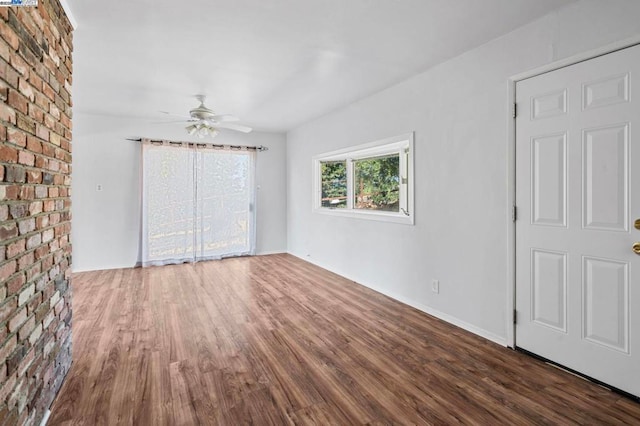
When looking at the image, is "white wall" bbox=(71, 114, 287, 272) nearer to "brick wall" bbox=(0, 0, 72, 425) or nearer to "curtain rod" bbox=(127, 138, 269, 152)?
Answer: "curtain rod" bbox=(127, 138, 269, 152)

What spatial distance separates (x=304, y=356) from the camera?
2.42 metres

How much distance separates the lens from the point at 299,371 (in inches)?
87.0

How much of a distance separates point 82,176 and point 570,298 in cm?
612

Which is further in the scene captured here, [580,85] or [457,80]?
[457,80]

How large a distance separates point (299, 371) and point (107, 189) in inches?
180

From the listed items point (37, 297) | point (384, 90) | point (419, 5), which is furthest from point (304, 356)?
point (384, 90)

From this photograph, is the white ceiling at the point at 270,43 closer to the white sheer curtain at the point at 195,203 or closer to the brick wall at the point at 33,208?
the brick wall at the point at 33,208

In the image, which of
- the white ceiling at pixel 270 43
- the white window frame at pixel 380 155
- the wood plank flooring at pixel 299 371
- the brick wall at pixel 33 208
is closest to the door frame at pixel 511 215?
the wood plank flooring at pixel 299 371

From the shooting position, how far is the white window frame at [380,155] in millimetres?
3585

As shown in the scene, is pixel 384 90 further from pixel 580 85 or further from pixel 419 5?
pixel 580 85

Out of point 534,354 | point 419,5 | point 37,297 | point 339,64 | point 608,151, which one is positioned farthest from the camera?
point 339,64

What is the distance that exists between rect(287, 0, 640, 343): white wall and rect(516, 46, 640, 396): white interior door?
0.15 metres

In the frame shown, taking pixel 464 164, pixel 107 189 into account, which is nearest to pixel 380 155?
pixel 464 164

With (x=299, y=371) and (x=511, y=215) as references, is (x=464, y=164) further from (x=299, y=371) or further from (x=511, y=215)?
(x=299, y=371)
